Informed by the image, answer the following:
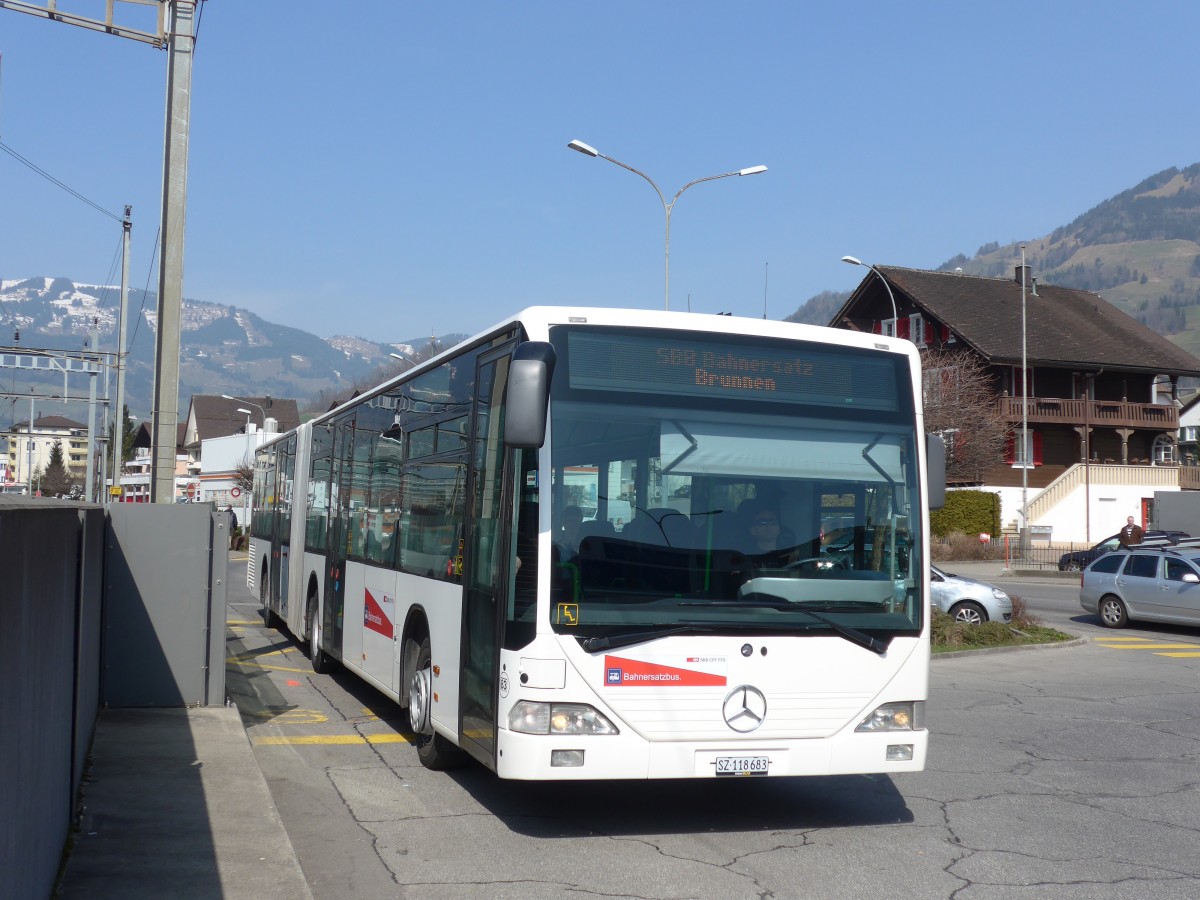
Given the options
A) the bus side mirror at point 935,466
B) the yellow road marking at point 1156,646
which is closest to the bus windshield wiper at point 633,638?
the bus side mirror at point 935,466

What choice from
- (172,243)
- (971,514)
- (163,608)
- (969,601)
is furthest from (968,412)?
(163,608)

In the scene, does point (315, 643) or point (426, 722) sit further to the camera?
point (315, 643)

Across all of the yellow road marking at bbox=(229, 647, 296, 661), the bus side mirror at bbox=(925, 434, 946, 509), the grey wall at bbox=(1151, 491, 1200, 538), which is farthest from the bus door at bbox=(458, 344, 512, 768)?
the grey wall at bbox=(1151, 491, 1200, 538)

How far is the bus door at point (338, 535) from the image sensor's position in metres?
13.2

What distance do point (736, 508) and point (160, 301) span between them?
346 inches

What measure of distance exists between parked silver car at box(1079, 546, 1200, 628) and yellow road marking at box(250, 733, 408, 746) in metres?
17.3

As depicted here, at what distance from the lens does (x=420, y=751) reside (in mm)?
9414

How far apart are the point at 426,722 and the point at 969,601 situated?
14525mm

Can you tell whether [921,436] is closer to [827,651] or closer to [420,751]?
[827,651]

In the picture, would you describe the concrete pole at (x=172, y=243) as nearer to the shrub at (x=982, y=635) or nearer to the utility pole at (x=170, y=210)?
the utility pole at (x=170, y=210)

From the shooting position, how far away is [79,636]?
24.6ft

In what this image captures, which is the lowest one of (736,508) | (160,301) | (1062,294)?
(736,508)

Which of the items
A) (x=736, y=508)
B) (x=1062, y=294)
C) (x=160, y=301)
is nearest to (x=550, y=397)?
(x=736, y=508)

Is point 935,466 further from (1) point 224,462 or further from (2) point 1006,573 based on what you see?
(1) point 224,462
